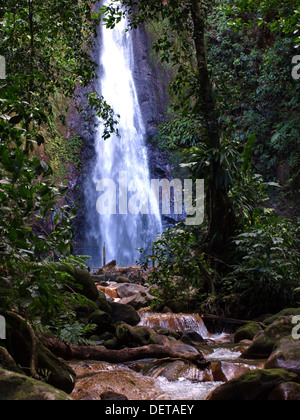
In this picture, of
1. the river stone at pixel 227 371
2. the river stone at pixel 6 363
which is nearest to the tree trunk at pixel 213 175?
the river stone at pixel 227 371

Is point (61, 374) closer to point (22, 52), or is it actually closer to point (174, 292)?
point (22, 52)

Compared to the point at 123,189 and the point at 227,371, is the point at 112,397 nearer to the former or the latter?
the point at 227,371

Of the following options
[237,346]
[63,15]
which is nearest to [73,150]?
[63,15]

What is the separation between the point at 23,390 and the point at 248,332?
3.99 metres

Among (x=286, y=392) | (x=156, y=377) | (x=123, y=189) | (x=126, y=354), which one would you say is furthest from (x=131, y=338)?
(x=123, y=189)

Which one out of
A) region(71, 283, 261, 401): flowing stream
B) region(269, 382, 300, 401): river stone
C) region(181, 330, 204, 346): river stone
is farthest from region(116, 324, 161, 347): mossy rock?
region(269, 382, 300, 401): river stone

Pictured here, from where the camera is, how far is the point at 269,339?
397cm

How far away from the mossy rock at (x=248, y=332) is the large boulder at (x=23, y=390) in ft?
12.5

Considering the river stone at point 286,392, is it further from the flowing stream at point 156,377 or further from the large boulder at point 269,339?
the large boulder at point 269,339

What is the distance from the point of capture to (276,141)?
12.5m

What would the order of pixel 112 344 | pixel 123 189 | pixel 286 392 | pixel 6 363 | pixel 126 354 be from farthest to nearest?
pixel 123 189, pixel 112 344, pixel 126 354, pixel 286 392, pixel 6 363

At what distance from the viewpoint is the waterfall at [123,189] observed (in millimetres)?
17766

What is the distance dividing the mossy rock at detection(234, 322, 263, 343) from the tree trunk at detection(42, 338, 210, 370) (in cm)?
141

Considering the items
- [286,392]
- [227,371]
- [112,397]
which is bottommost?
[227,371]
